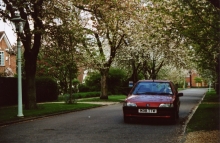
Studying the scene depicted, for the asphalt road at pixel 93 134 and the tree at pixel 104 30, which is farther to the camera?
the tree at pixel 104 30

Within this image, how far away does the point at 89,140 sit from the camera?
905cm

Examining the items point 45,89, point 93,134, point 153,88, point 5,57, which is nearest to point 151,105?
point 153,88

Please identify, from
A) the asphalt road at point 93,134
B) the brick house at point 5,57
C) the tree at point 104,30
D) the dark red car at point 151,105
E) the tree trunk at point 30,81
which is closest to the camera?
the asphalt road at point 93,134

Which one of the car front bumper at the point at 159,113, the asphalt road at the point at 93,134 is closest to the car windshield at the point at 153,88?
the car front bumper at the point at 159,113

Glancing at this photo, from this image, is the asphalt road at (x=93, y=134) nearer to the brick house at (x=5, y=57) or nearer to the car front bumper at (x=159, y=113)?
the car front bumper at (x=159, y=113)

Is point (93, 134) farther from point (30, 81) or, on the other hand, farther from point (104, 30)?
point (104, 30)

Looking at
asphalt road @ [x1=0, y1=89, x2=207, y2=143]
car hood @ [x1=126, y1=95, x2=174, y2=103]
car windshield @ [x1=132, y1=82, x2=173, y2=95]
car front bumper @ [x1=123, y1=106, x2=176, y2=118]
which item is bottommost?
asphalt road @ [x1=0, y1=89, x2=207, y2=143]

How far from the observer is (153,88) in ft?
44.7

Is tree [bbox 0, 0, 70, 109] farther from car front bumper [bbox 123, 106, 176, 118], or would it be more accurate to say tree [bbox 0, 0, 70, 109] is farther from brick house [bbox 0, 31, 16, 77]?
brick house [bbox 0, 31, 16, 77]

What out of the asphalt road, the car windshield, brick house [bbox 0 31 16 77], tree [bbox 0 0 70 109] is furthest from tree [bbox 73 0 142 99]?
brick house [bbox 0 31 16 77]

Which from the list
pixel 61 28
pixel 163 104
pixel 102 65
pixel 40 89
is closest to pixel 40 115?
pixel 61 28

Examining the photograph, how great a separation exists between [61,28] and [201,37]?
7.29m

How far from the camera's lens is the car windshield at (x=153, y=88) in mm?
13441

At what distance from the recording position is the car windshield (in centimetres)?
1344
